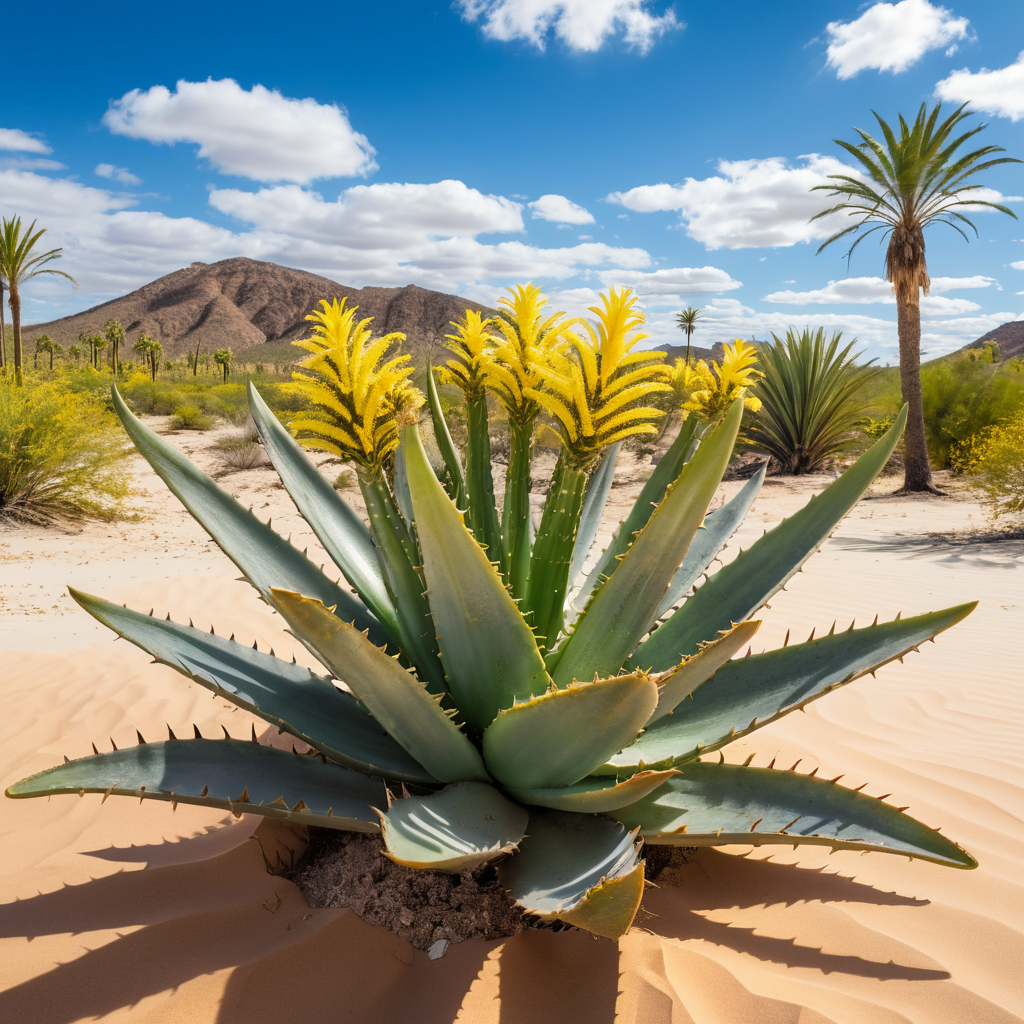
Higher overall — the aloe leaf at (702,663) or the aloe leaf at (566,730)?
the aloe leaf at (702,663)

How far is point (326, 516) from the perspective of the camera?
2.28 meters

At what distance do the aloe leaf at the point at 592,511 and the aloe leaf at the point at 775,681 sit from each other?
67 cm

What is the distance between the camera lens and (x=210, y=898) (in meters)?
1.82

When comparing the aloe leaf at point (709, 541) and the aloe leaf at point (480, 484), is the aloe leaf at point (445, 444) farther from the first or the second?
the aloe leaf at point (709, 541)

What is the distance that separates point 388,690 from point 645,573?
680 mm

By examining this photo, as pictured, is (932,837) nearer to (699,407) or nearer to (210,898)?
(699,407)

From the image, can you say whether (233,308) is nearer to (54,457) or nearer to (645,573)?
(54,457)

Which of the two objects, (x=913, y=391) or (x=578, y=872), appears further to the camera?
(x=913, y=391)

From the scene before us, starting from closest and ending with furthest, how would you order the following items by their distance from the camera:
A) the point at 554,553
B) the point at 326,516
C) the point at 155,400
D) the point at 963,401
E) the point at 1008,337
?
the point at 554,553, the point at 326,516, the point at 963,401, the point at 155,400, the point at 1008,337

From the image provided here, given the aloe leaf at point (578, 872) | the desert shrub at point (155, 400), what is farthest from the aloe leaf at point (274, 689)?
the desert shrub at point (155, 400)

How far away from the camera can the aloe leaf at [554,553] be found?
5.61 ft

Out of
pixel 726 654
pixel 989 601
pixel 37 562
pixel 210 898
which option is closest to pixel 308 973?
pixel 210 898

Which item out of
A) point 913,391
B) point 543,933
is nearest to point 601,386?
point 543,933

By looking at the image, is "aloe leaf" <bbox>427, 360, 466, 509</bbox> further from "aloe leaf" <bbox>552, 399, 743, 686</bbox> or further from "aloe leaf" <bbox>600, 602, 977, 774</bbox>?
"aloe leaf" <bbox>600, 602, 977, 774</bbox>
